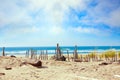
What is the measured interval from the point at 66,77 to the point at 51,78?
811 millimetres

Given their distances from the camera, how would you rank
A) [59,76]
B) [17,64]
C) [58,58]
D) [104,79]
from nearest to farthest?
[104,79] < [59,76] < [17,64] < [58,58]

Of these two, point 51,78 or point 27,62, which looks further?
point 27,62

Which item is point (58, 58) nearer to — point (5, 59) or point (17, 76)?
point (5, 59)

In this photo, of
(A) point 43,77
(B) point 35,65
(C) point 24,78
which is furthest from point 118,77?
(B) point 35,65

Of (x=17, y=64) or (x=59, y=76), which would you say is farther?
(x=17, y=64)

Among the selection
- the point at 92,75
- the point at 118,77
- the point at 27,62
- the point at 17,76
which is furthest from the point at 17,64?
the point at 118,77

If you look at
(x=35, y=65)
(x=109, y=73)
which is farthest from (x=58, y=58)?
(x=109, y=73)

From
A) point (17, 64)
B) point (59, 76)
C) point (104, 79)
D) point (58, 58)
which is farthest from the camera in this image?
point (58, 58)

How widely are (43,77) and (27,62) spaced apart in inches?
234

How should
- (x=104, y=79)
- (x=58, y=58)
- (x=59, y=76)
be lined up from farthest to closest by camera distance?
(x=58, y=58)
(x=59, y=76)
(x=104, y=79)

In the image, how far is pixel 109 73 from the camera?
51.2 feet

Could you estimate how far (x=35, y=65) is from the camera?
20.3 metres

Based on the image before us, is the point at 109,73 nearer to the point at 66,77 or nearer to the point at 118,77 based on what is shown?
the point at 118,77

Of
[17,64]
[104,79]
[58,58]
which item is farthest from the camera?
[58,58]
